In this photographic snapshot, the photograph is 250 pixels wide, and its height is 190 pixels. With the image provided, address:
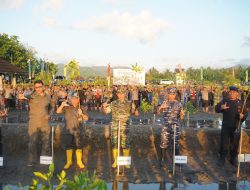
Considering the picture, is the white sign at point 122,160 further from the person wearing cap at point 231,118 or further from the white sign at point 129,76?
the white sign at point 129,76

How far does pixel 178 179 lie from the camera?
A: 7.06m

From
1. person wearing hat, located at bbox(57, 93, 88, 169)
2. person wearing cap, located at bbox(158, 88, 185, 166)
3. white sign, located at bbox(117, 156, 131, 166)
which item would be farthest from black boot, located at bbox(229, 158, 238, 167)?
person wearing hat, located at bbox(57, 93, 88, 169)

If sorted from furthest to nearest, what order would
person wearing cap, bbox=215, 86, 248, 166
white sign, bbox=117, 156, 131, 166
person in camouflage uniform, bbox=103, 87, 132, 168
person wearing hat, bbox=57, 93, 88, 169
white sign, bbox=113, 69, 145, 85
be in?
white sign, bbox=113, 69, 145, 85 < person wearing cap, bbox=215, 86, 248, 166 < person wearing hat, bbox=57, 93, 88, 169 < person in camouflage uniform, bbox=103, 87, 132, 168 < white sign, bbox=117, 156, 131, 166

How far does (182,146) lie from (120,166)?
311 cm

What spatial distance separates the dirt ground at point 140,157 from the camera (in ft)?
23.9

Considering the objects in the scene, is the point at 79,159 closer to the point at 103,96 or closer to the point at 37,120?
the point at 37,120

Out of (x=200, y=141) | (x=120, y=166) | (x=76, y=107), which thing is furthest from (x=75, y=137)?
(x=200, y=141)

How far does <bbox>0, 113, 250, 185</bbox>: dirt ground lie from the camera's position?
23.9ft

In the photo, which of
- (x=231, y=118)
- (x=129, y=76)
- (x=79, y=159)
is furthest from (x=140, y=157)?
(x=129, y=76)

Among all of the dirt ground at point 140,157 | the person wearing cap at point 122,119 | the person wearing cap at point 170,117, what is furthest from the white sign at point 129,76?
the person wearing cap at point 122,119

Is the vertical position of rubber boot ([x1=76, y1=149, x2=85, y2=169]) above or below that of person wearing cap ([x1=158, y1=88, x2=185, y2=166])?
below

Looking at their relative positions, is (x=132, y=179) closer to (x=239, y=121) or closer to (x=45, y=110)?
(x=45, y=110)

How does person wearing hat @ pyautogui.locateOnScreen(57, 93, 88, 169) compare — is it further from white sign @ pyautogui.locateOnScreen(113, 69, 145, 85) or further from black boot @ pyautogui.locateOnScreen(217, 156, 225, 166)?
white sign @ pyautogui.locateOnScreen(113, 69, 145, 85)

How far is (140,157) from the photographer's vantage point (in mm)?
9070
